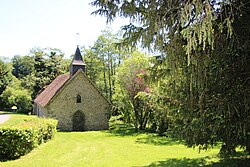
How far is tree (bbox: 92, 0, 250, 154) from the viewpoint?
6.58 meters

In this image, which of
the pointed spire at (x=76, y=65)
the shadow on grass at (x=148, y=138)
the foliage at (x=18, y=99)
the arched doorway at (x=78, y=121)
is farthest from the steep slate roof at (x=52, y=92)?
the foliage at (x=18, y=99)

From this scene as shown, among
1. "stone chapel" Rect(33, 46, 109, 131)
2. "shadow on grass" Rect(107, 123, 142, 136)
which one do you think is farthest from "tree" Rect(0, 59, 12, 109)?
"shadow on grass" Rect(107, 123, 142, 136)

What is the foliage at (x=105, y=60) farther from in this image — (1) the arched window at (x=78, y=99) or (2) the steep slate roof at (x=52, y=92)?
(1) the arched window at (x=78, y=99)

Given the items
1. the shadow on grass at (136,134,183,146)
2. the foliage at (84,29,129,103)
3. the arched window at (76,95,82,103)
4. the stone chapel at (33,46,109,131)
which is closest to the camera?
the shadow on grass at (136,134,183,146)

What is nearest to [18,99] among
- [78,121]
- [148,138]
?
[78,121]

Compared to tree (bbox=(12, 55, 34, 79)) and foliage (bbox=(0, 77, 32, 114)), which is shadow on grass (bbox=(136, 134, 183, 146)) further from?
tree (bbox=(12, 55, 34, 79))

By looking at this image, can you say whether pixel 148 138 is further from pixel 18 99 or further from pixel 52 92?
pixel 18 99

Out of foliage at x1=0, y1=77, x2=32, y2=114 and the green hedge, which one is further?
foliage at x1=0, y1=77, x2=32, y2=114

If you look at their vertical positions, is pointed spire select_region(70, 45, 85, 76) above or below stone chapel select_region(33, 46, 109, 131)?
above

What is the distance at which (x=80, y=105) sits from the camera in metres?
27.5

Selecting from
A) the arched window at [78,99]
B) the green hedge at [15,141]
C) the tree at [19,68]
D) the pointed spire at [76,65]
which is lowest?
the green hedge at [15,141]

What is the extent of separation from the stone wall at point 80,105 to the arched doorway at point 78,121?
1.09 ft

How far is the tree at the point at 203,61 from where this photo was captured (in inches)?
259

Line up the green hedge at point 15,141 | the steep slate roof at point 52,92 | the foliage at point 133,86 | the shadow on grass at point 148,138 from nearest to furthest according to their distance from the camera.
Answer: the green hedge at point 15,141
the shadow on grass at point 148,138
the foliage at point 133,86
the steep slate roof at point 52,92
